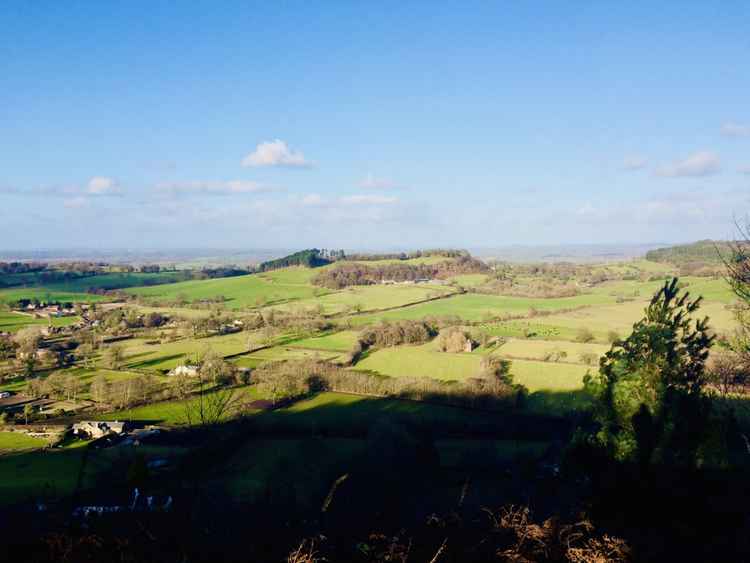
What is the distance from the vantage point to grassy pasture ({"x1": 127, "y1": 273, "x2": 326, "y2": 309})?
67.6 metres

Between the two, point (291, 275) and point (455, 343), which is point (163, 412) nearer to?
point (455, 343)

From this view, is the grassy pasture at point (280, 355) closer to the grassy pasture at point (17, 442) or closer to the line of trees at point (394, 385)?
the line of trees at point (394, 385)

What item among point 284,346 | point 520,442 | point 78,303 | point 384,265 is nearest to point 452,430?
point 520,442

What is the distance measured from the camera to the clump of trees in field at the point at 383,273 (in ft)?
260

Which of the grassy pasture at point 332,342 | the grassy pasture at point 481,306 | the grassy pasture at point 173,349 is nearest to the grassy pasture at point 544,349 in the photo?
the grassy pasture at point 481,306

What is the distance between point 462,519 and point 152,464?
19.6 meters

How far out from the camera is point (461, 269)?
87500mm

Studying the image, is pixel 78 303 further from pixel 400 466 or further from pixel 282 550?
pixel 282 550

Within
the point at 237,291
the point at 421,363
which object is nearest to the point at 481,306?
the point at 421,363

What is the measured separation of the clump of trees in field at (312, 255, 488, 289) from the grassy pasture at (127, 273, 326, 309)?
3.90 meters

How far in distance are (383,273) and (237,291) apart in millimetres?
24726

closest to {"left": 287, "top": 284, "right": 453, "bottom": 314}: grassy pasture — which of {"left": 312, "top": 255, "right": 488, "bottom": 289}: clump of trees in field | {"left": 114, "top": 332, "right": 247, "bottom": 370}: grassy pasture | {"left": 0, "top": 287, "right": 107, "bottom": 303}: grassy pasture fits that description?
{"left": 312, "top": 255, "right": 488, "bottom": 289}: clump of trees in field

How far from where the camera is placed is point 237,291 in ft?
239

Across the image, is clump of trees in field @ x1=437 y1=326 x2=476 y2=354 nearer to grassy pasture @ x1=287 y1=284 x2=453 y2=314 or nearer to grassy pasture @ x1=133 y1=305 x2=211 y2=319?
grassy pasture @ x1=287 y1=284 x2=453 y2=314
